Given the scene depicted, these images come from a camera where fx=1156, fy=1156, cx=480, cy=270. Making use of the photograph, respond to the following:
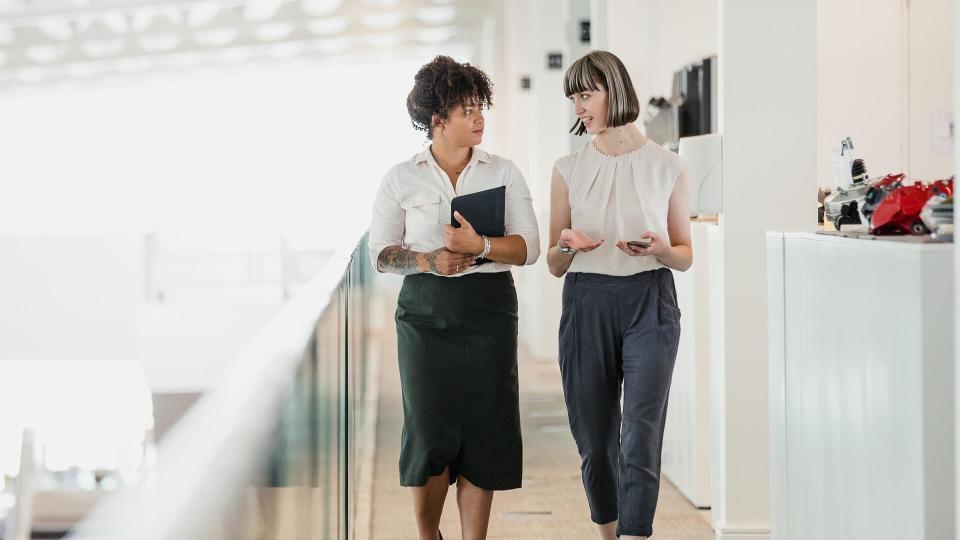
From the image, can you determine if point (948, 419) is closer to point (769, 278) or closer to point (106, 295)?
point (769, 278)

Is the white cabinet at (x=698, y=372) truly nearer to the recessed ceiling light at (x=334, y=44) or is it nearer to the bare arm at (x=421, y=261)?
the bare arm at (x=421, y=261)

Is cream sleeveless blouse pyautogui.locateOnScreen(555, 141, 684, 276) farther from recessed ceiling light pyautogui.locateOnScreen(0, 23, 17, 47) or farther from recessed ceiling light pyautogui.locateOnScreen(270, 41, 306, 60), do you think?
A: recessed ceiling light pyautogui.locateOnScreen(270, 41, 306, 60)

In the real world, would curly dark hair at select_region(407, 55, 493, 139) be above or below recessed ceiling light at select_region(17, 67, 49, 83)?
below

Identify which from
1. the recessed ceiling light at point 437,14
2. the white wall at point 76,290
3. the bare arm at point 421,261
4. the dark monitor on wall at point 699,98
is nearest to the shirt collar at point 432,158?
the bare arm at point 421,261

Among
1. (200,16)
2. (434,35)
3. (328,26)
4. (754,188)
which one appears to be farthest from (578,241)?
(434,35)

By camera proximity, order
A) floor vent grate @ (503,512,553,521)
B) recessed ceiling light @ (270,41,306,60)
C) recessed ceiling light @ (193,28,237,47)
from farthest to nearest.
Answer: recessed ceiling light @ (270,41,306,60) < recessed ceiling light @ (193,28,237,47) < floor vent grate @ (503,512,553,521)

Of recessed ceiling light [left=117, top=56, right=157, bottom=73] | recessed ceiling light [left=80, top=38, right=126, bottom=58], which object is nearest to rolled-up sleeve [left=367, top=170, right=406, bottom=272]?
recessed ceiling light [left=80, top=38, right=126, bottom=58]

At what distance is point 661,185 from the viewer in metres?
3.13

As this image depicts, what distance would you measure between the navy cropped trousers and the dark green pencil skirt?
0.58 ft

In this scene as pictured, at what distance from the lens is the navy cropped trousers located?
3.07 m

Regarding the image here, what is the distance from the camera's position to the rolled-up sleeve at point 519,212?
10.4 feet

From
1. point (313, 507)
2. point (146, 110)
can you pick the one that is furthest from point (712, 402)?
point (146, 110)

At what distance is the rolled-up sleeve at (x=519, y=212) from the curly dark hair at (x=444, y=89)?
228 millimetres

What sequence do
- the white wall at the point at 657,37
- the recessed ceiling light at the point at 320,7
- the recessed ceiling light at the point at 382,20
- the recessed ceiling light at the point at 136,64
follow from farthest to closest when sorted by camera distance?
1. the recessed ceiling light at the point at 136,64
2. the recessed ceiling light at the point at 382,20
3. the recessed ceiling light at the point at 320,7
4. the white wall at the point at 657,37
